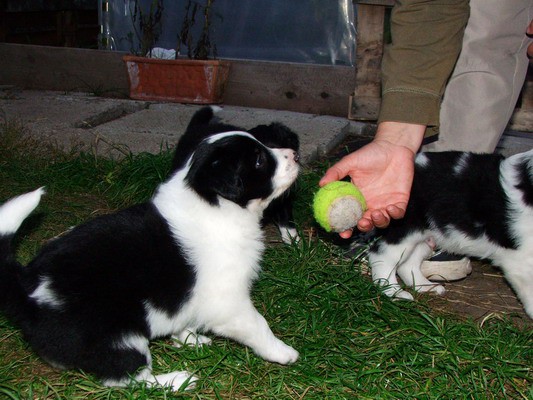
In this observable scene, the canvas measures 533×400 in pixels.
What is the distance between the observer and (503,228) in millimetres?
3395

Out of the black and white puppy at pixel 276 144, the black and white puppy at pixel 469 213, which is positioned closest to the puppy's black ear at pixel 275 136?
the black and white puppy at pixel 276 144

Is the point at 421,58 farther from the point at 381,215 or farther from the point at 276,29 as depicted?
the point at 276,29

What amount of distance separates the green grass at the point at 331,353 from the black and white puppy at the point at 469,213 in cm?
23

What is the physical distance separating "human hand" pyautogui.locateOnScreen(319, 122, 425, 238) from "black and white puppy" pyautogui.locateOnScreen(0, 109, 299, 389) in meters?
0.28

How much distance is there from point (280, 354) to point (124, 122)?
3.92 meters

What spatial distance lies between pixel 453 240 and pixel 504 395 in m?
1.22

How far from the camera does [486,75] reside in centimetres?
356

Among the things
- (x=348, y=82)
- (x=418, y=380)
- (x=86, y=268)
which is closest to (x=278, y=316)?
(x=418, y=380)

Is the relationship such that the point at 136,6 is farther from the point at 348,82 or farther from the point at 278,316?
the point at 278,316

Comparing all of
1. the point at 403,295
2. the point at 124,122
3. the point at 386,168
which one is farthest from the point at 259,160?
the point at 124,122

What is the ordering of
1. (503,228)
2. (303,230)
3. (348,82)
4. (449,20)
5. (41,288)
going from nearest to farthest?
(41,288) → (449,20) → (503,228) → (303,230) → (348,82)

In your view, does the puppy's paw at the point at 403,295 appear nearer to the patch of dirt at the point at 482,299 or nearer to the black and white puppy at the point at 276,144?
the patch of dirt at the point at 482,299

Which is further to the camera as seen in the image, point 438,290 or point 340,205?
point 438,290

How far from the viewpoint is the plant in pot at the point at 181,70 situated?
6770mm
